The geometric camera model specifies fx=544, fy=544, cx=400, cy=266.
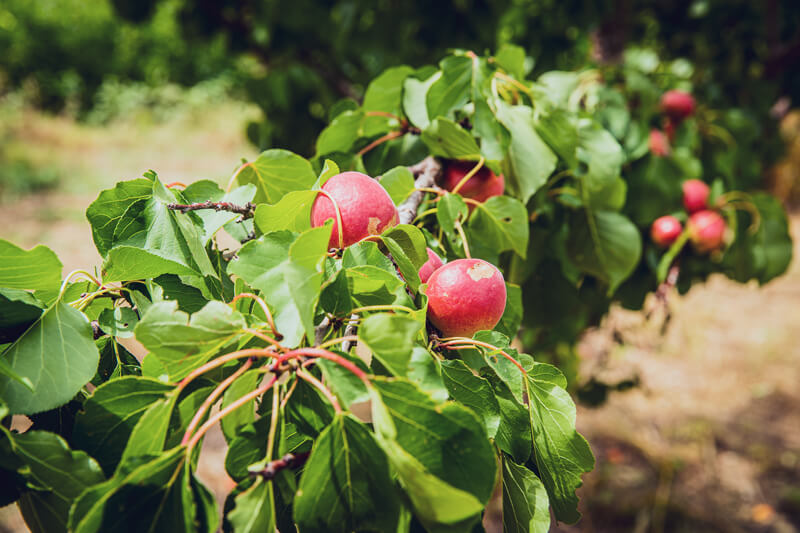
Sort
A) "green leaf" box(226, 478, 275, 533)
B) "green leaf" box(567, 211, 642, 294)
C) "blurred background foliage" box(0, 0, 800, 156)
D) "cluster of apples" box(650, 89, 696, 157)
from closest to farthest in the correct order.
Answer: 1. "green leaf" box(226, 478, 275, 533)
2. "green leaf" box(567, 211, 642, 294)
3. "cluster of apples" box(650, 89, 696, 157)
4. "blurred background foliage" box(0, 0, 800, 156)

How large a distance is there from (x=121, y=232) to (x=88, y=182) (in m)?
5.19

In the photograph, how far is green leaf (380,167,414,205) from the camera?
1.93ft

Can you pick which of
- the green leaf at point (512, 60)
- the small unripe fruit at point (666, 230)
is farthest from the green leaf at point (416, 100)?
the small unripe fruit at point (666, 230)

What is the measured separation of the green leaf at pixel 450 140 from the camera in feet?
2.04

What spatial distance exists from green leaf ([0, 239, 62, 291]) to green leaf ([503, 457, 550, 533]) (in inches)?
15.7

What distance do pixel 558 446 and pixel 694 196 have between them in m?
0.90

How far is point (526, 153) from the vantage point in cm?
71

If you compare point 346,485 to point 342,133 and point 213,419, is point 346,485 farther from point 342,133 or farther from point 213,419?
point 342,133

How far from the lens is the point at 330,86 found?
2.01 metres

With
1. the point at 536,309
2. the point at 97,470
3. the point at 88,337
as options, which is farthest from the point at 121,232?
the point at 536,309

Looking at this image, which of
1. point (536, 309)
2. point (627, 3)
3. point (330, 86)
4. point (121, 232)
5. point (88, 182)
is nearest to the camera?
point (121, 232)

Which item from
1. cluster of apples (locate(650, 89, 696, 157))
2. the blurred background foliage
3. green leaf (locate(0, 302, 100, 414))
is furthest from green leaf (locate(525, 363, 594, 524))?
the blurred background foliage

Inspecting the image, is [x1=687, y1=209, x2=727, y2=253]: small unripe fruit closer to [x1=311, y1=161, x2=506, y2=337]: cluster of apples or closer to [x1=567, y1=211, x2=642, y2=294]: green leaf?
[x1=567, y1=211, x2=642, y2=294]: green leaf

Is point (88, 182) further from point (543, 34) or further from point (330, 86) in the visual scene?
point (543, 34)
